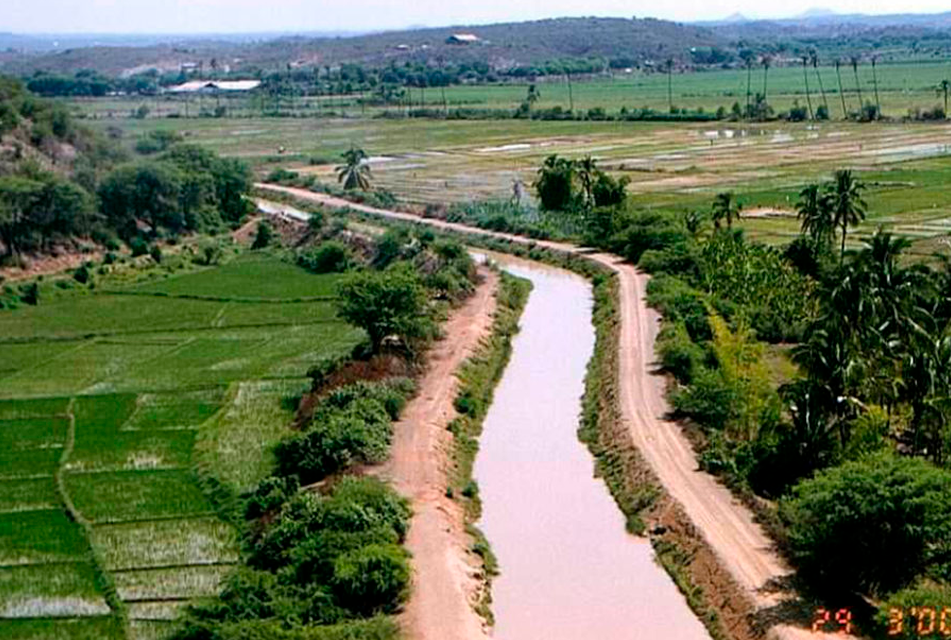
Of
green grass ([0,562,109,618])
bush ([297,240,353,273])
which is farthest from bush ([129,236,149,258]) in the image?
green grass ([0,562,109,618])

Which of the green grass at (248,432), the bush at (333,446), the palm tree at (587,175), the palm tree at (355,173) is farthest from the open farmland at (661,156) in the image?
the bush at (333,446)

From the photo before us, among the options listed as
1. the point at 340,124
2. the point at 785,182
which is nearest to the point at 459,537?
the point at 785,182

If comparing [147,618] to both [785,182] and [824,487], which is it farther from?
[785,182]

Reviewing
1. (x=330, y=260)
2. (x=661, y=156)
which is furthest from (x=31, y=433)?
(x=661, y=156)

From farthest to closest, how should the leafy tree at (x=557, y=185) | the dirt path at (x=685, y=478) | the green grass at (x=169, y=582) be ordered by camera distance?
the leafy tree at (x=557, y=185)
the green grass at (x=169, y=582)
the dirt path at (x=685, y=478)

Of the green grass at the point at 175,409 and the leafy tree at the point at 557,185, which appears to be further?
the leafy tree at the point at 557,185
